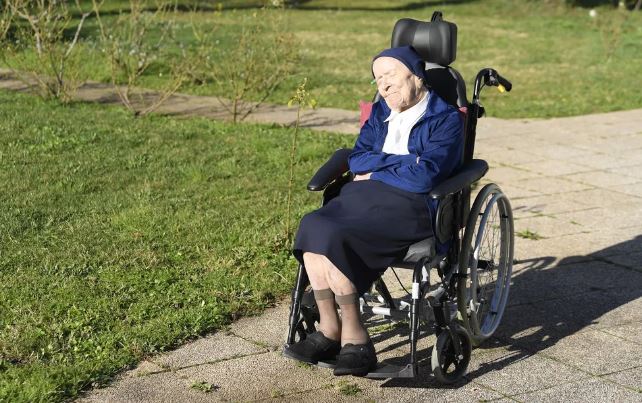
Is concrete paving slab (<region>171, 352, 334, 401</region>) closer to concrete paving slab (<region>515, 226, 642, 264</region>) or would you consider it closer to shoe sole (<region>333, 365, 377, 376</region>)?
shoe sole (<region>333, 365, 377, 376</region>)

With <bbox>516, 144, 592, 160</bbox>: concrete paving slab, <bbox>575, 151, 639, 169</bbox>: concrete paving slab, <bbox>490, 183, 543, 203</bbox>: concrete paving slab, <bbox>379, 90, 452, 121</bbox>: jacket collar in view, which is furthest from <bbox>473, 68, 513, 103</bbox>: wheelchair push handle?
<bbox>516, 144, 592, 160</bbox>: concrete paving slab

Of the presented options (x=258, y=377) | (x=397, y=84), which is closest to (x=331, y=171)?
(x=397, y=84)

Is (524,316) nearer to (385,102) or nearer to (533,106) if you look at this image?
(385,102)

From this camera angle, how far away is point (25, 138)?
9.35m

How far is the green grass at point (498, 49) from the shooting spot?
12.8 metres

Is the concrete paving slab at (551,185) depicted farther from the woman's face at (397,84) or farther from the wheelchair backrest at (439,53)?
the woman's face at (397,84)

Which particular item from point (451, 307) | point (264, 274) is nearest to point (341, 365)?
point (451, 307)

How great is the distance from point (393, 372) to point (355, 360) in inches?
6.2

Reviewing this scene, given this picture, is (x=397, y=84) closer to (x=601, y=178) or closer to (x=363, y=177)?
(x=363, y=177)

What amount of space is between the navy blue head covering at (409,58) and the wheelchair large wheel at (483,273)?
0.61m

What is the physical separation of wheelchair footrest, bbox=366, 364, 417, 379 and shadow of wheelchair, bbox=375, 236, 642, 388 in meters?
0.17

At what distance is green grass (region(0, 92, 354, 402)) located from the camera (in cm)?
502

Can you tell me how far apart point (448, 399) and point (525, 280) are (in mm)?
1810

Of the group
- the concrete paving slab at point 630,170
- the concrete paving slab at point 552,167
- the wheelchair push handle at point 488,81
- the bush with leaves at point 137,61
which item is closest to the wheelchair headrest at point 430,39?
the wheelchair push handle at point 488,81
